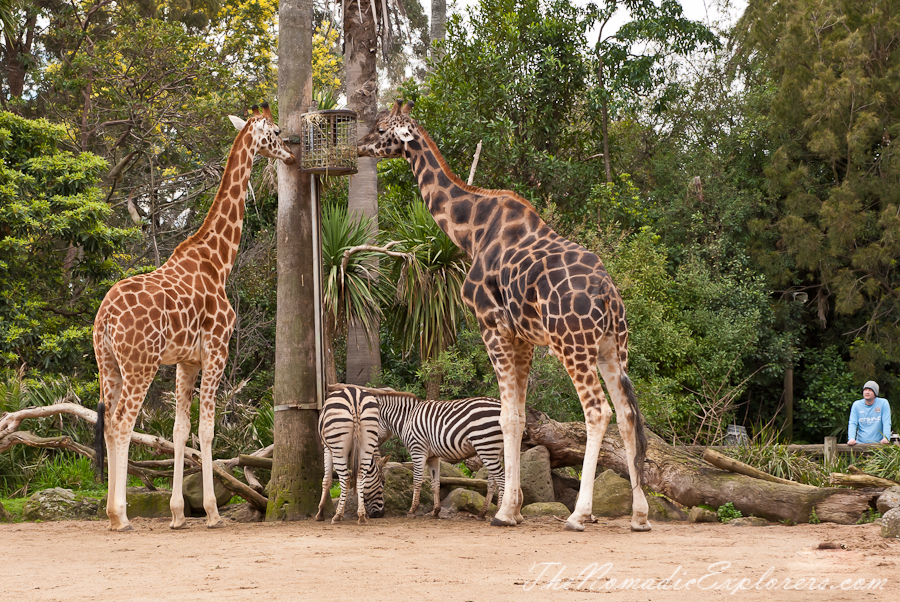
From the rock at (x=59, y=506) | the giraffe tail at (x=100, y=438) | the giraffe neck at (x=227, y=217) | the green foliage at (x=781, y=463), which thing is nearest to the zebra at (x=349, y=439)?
the giraffe neck at (x=227, y=217)

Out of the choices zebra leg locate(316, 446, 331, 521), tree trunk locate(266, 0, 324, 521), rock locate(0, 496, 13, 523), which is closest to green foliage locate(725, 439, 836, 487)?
zebra leg locate(316, 446, 331, 521)

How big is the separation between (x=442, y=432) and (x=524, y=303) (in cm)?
190

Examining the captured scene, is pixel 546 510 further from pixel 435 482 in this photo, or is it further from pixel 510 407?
pixel 510 407

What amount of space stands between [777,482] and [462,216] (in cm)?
440

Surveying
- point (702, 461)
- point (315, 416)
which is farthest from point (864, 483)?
point (315, 416)

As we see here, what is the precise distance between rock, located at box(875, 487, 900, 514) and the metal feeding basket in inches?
247

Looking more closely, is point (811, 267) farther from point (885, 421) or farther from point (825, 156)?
point (885, 421)

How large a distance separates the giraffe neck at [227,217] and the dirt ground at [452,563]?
293cm

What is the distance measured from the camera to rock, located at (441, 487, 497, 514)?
9344mm

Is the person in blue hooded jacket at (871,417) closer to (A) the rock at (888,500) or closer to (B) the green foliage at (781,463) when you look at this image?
(B) the green foliage at (781,463)

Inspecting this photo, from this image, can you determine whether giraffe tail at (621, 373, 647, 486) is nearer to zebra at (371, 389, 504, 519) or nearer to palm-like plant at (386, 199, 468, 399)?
zebra at (371, 389, 504, 519)

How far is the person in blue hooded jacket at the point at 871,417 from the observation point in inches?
435

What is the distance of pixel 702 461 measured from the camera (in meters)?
9.15

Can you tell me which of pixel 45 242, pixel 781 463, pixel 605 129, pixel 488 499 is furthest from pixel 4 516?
pixel 605 129
